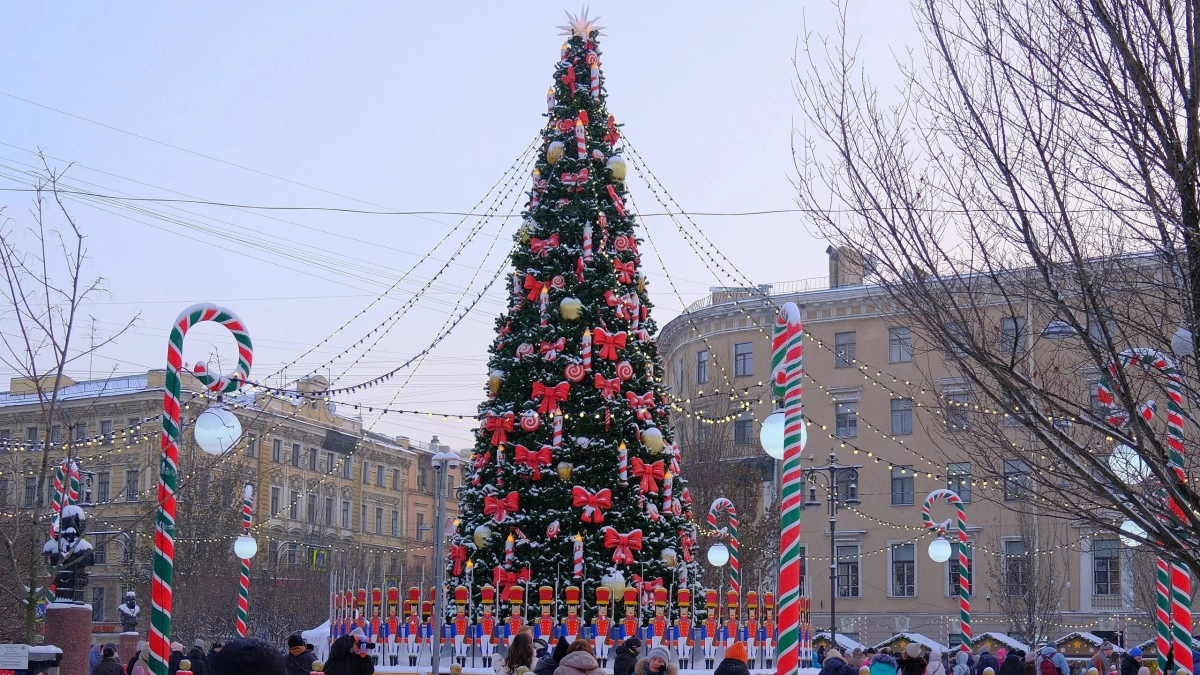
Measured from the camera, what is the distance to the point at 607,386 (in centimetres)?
2088

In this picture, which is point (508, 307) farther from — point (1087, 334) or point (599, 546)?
point (1087, 334)

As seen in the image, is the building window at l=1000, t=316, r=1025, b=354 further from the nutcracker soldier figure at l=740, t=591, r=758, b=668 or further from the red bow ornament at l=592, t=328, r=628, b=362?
the red bow ornament at l=592, t=328, r=628, b=362

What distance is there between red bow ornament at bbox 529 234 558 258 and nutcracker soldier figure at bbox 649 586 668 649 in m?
5.33

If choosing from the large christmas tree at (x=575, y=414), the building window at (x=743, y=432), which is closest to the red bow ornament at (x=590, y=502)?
the large christmas tree at (x=575, y=414)

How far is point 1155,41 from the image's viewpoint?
31.3 feet

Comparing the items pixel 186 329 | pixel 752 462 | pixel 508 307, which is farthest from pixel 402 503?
pixel 186 329

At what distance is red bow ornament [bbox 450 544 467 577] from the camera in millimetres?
21391

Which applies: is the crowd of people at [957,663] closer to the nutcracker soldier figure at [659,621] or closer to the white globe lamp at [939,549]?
the white globe lamp at [939,549]

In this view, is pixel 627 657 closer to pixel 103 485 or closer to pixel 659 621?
pixel 659 621

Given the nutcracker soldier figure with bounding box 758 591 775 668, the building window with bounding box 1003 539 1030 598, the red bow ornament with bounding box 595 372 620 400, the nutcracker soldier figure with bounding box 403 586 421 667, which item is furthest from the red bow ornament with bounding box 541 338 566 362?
the building window with bounding box 1003 539 1030 598

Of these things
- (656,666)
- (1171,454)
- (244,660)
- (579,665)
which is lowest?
(656,666)

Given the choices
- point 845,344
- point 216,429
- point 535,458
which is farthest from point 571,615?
point 845,344

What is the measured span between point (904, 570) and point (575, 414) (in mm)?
34072

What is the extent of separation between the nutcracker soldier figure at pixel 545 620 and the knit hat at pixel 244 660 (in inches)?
506
